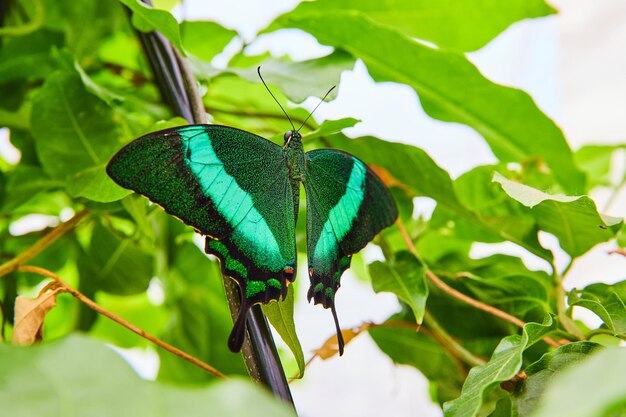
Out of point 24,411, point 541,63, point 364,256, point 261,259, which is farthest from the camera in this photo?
point 541,63

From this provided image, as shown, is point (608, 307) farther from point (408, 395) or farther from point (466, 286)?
point (408, 395)

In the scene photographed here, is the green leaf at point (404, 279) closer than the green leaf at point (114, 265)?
Yes

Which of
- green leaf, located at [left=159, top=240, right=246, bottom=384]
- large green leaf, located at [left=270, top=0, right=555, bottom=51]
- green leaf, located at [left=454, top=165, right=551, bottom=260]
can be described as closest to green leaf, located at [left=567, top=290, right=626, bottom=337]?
green leaf, located at [left=454, top=165, right=551, bottom=260]

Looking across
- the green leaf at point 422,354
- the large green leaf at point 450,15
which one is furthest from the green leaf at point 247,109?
the green leaf at point 422,354

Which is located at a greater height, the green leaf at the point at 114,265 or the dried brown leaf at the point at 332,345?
the dried brown leaf at the point at 332,345

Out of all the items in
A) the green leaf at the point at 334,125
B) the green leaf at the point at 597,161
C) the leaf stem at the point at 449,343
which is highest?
the green leaf at the point at 334,125

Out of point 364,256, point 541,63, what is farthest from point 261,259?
point 541,63

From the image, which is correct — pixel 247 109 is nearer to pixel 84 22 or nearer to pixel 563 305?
pixel 84 22

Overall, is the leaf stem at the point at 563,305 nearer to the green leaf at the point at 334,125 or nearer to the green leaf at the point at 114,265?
the green leaf at the point at 334,125
